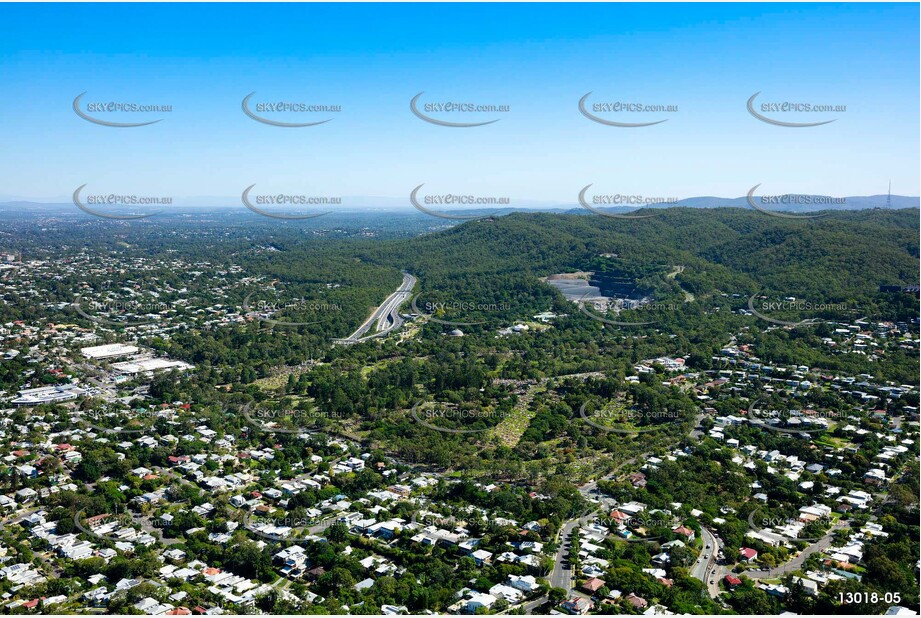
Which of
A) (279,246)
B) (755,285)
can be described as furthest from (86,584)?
(279,246)

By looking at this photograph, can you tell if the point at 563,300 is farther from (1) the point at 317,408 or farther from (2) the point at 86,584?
(2) the point at 86,584

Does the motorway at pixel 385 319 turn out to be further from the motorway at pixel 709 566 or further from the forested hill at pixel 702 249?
the motorway at pixel 709 566

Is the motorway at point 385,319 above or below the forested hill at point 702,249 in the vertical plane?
below

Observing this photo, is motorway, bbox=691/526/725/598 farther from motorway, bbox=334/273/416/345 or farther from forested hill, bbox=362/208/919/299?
forested hill, bbox=362/208/919/299

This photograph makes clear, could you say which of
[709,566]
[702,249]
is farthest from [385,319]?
[702,249]

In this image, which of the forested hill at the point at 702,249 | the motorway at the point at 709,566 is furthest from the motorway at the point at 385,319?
the motorway at the point at 709,566

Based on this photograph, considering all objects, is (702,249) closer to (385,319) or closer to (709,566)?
(385,319)
